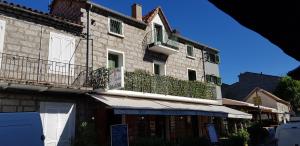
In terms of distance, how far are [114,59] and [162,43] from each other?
4.23 m

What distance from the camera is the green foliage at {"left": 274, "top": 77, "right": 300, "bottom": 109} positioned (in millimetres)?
49469

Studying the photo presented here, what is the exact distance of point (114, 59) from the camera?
2011 cm

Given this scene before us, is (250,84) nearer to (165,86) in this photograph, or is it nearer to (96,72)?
(165,86)

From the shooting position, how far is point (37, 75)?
15281 mm

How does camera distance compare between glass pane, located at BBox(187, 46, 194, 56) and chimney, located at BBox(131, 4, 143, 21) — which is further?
glass pane, located at BBox(187, 46, 194, 56)

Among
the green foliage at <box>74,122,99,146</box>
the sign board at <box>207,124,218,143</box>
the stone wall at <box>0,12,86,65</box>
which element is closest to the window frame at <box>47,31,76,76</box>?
the stone wall at <box>0,12,86,65</box>

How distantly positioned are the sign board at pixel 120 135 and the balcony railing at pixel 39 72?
17.7ft

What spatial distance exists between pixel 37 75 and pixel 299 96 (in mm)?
46619

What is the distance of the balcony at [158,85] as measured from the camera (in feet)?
56.9

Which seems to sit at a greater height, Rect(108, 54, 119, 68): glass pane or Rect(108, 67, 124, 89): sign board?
Rect(108, 54, 119, 68): glass pane

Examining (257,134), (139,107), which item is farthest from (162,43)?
(257,134)

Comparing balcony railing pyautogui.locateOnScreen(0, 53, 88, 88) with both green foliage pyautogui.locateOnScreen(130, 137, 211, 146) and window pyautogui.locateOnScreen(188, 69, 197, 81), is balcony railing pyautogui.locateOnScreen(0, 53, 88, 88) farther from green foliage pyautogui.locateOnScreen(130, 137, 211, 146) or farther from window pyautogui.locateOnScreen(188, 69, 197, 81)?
window pyautogui.locateOnScreen(188, 69, 197, 81)

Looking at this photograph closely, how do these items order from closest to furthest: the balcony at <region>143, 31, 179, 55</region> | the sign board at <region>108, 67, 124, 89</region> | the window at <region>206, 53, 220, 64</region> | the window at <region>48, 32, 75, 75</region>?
1. the window at <region>48, 32, 75, 75</region>
2. the sign board at <region>108, 67, 124, 89</region>
3. the balcony at <region>143, 31, 179, 55</region>
4. the window at <region>206, 53, 220, 64</region>

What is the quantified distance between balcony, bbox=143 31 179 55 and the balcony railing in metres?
6.19
